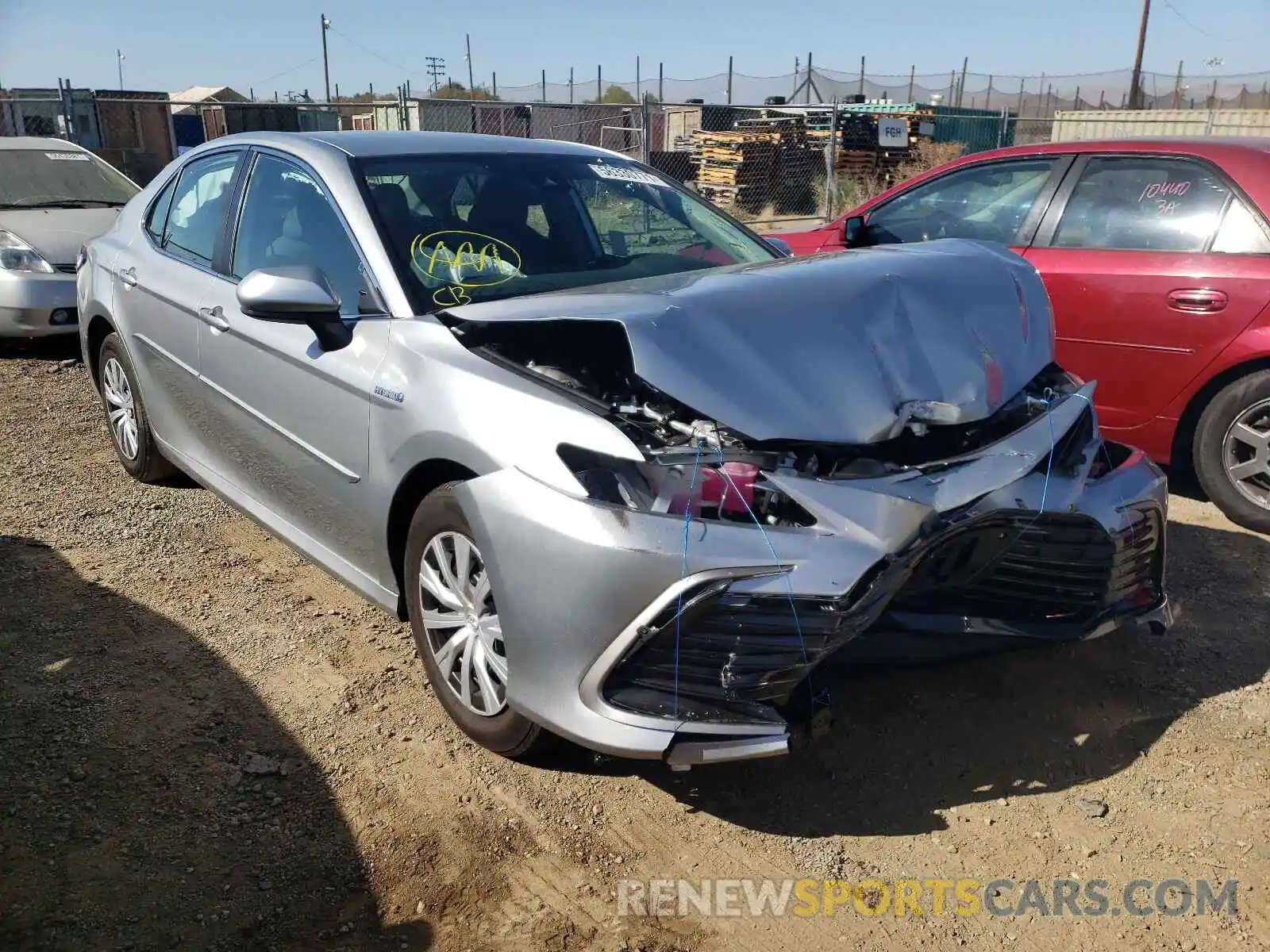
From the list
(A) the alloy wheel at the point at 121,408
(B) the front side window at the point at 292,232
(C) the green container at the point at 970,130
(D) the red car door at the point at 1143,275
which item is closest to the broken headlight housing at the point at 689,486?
(B) the front side window at the point at 292,232

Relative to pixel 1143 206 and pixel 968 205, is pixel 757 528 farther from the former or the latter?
pixel 968 205

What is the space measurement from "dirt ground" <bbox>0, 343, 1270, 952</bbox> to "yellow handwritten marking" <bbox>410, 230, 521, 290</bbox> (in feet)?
4.25

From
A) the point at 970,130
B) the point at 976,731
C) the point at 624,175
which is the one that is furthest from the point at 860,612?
the point at 970,130

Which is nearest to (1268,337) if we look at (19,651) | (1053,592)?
(1053,592)

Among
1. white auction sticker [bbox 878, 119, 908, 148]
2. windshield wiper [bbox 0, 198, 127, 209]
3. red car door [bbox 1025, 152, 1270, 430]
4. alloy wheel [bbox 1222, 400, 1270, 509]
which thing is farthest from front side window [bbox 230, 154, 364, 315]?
white auction sticker [bbox 878, 119, 908, 148]

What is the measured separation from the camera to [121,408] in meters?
5.07

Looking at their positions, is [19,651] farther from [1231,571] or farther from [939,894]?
[1231,571]

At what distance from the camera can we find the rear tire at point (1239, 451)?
4418 mm

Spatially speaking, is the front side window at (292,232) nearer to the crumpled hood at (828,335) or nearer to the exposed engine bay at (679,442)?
the crumpled hood at (828,335)

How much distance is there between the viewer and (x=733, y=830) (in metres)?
2.63

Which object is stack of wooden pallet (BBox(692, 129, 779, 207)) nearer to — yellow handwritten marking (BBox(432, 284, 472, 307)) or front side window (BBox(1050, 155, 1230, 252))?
front side window (BBox(1050, 155, 1230, 252))

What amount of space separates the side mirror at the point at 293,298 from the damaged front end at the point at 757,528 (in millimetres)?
427

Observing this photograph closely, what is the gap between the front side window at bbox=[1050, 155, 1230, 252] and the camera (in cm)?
461

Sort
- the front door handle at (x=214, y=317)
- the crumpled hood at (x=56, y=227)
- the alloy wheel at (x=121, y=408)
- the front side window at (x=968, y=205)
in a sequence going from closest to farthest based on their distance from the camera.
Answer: the front door handle at (x=214, y=317), the alloy wheel at (x=121, y=408), the front side window at (x=968, y=205), the crumpled hood at (x=56, y=227)
